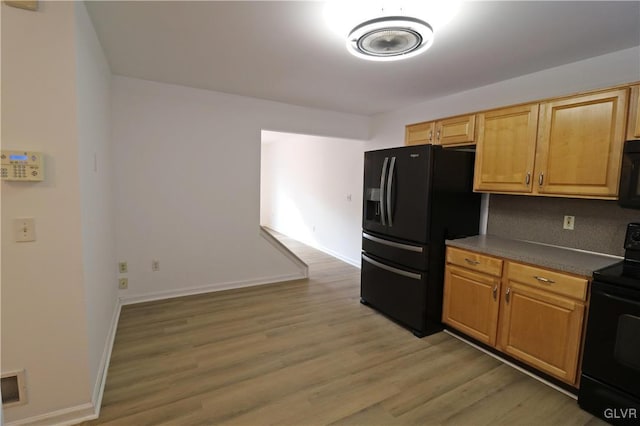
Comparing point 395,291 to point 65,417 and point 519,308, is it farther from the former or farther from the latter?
point 65,417

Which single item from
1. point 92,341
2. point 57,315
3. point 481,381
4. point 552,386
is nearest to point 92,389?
→ point 92,341

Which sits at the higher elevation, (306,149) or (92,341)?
(306,149)

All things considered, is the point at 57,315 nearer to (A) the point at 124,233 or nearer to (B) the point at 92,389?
(B) the point at 92,389

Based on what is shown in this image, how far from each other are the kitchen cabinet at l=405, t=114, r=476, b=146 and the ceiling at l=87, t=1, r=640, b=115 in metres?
0.44

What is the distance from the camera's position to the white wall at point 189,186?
3.33 meters

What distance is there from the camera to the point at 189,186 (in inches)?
143

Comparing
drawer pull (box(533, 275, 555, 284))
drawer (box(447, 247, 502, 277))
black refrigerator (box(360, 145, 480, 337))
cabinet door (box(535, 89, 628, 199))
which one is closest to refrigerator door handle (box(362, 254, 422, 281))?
black refrigerator (box(360, 145, 480, 337))

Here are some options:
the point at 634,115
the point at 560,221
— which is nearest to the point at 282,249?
the point at 560,221

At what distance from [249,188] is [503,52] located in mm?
3018

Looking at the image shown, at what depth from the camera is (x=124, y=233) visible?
11.0 ft

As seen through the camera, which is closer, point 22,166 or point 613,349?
point 22,166

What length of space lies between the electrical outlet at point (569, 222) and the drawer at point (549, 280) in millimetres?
673

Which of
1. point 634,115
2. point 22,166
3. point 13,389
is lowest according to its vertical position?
point 13,389

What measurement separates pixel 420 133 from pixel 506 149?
93 cm
